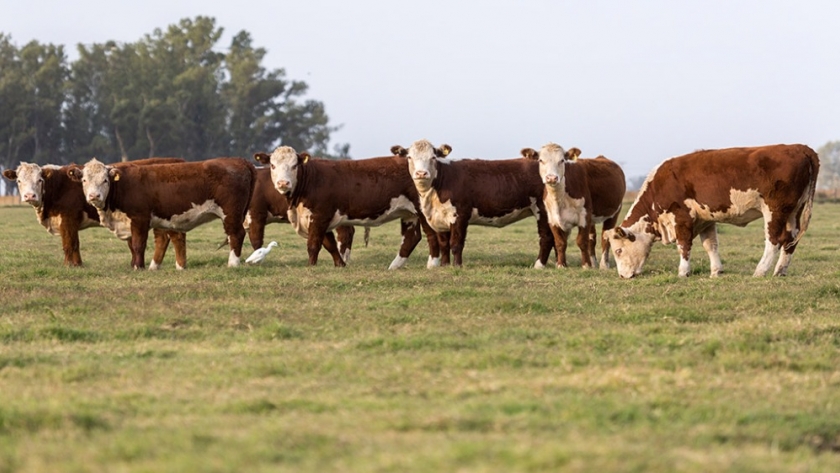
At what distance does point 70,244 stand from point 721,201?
8891 mm

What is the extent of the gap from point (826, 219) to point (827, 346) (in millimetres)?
26481

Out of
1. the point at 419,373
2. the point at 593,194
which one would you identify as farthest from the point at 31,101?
the point at 419,373

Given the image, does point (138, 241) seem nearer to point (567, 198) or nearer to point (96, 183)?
point (96, 183)

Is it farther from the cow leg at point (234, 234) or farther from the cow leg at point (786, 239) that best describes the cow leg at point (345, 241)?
the cow leg at point (786, 239)

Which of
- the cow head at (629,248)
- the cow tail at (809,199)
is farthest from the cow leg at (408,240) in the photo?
the cow tail at (809,199)

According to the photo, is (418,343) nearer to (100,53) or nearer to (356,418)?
(356,418)

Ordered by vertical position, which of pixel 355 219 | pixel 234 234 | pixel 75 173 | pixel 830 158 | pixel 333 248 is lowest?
pixel 333 248

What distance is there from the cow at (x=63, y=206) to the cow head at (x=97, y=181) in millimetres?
573

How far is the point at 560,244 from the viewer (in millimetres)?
16844

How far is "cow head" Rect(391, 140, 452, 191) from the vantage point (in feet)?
55.3

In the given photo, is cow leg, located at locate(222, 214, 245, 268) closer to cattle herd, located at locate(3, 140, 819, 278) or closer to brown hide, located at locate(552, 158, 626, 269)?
cattle herd, located at locate(3, 140, 819, 278)

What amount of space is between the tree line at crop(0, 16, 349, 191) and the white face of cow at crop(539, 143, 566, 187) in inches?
2439

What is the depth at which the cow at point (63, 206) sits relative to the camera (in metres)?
17.1

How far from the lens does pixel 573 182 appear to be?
17.2 m
